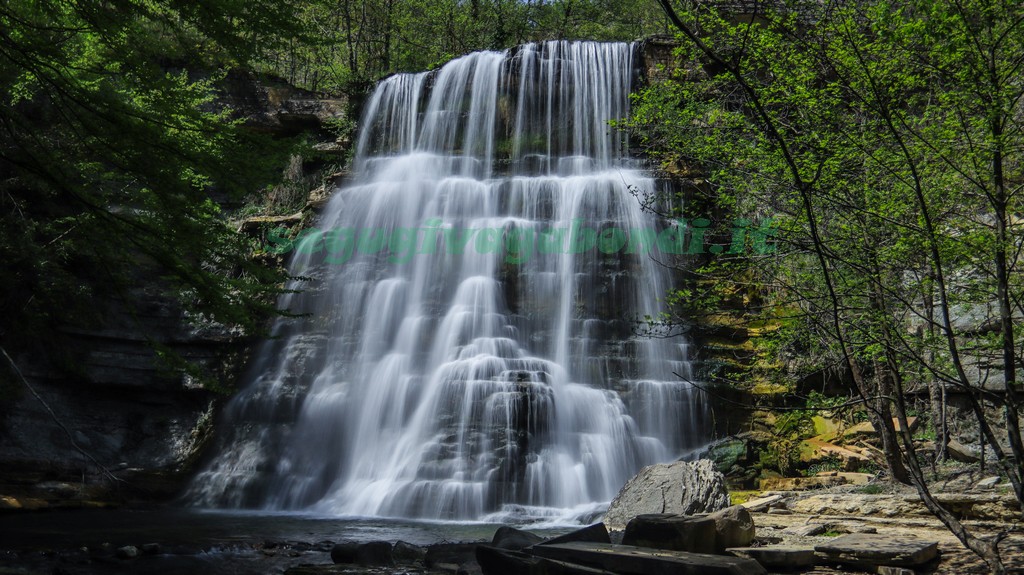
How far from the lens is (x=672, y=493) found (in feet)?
28.1

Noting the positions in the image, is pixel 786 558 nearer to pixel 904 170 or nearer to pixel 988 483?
→ pixel 904 170

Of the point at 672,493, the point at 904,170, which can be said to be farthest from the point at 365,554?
the point at 904,170

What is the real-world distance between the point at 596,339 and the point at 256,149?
9.76 meters

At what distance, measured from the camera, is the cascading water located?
40.5 feet

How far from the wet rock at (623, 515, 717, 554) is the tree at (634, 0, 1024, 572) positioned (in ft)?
5.16

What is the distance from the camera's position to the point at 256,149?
6023 millimetres

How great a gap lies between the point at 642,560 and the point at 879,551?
1739 millimetres

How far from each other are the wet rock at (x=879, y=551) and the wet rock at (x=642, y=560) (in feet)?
2.52

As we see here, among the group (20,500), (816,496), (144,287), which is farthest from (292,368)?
(816,496)

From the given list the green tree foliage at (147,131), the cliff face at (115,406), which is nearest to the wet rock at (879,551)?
the green tree foliage at (147,131)

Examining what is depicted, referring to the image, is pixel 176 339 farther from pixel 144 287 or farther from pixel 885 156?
pixel 885 156

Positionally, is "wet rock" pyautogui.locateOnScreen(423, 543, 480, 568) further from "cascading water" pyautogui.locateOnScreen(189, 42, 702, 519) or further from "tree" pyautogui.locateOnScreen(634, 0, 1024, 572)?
"cascading water" pyautogui.locateOnScreen(189, 42, 702, 519)

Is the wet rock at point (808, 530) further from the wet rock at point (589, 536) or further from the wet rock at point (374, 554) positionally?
the wet rock at point (374, 554)

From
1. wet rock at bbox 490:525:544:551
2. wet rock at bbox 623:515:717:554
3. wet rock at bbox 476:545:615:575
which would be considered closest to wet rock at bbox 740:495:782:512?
wet rock at bbox 623:515:717:554
